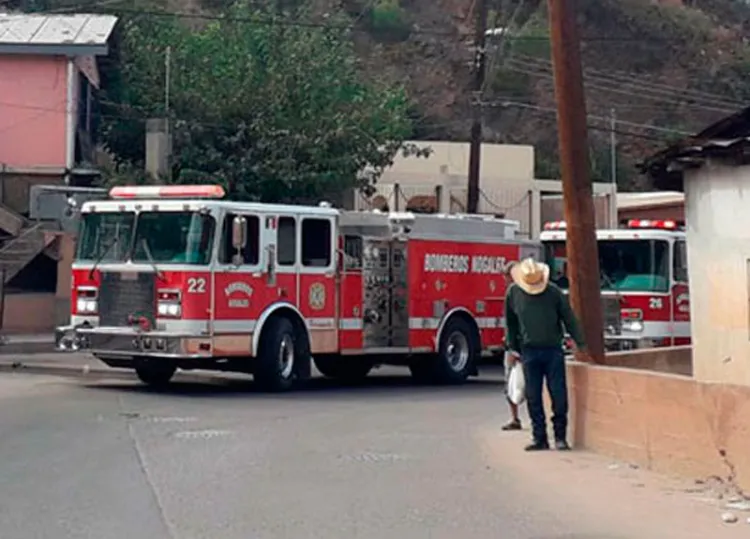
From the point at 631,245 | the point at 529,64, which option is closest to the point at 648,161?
the point at 631,245

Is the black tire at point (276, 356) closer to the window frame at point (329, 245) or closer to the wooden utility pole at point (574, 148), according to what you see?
the window frame at point (329, 245)

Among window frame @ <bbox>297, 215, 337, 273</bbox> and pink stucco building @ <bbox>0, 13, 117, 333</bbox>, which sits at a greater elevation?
pink stucco building @ <bbox>0, 13, 117, 333</bbox>

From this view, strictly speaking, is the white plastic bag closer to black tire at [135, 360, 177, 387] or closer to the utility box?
black tire at [135, 360, 177, 387]

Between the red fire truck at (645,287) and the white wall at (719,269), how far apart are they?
Answer: 863 cm

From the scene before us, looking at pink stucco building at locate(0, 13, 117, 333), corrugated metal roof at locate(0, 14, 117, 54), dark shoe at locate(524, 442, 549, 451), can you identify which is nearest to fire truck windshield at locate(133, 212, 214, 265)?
dark shoe at locate(524, 442, 549, 451)

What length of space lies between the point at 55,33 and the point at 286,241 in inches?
605

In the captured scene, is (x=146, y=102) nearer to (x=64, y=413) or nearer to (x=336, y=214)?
(x=336, y=214)

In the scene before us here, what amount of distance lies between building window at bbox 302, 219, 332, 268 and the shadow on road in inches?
73.3

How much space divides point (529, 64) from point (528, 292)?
54579 millimetres

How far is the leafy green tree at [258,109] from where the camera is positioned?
3178 cm

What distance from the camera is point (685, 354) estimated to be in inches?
729

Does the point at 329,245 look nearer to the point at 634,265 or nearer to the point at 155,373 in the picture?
the point at 155,373

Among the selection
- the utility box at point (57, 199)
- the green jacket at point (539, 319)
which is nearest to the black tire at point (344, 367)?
the utility box at point (57, 199)

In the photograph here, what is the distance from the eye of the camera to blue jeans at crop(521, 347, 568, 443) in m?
13.0
